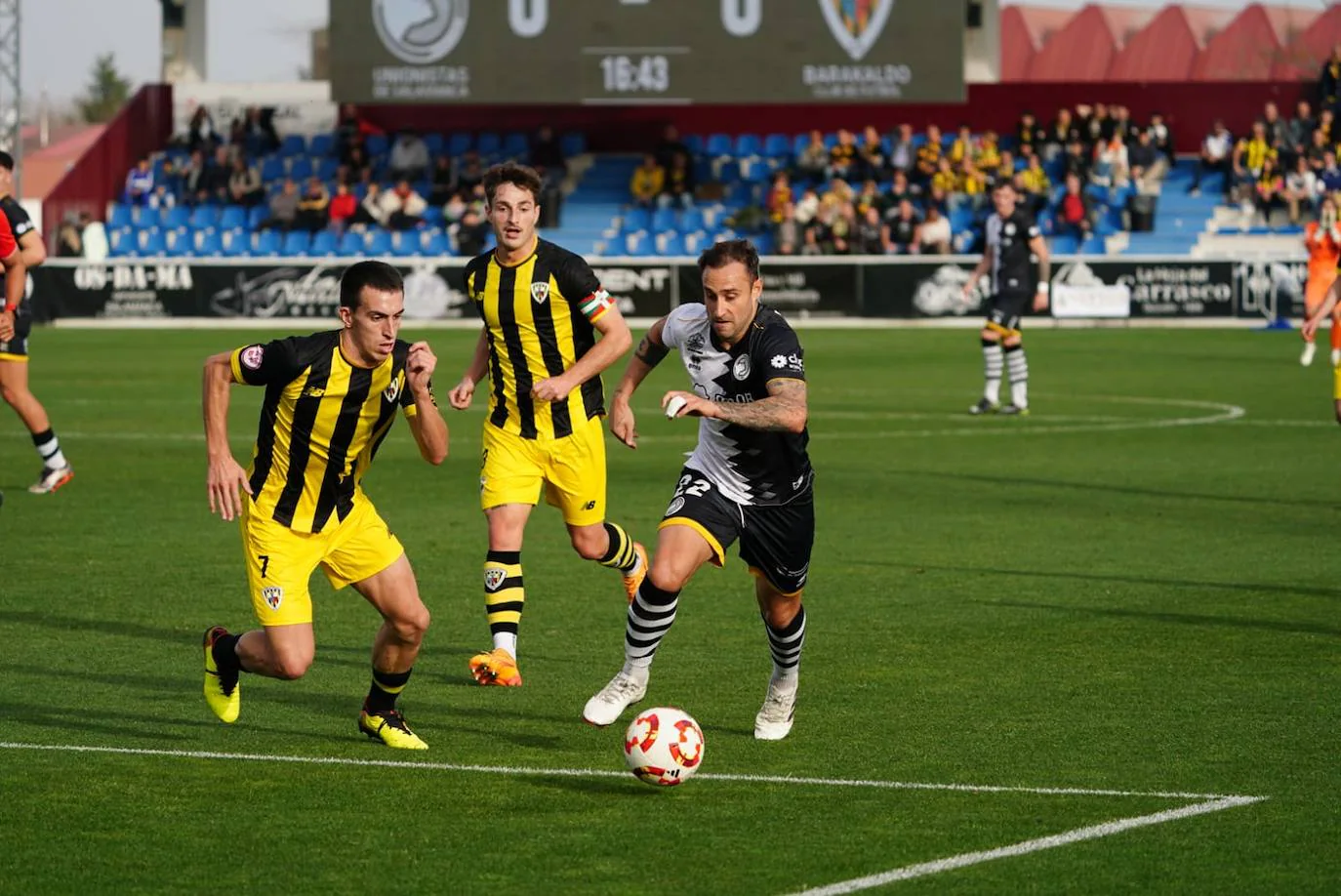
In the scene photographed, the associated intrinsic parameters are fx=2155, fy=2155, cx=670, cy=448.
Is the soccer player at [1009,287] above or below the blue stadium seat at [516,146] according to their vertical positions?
below

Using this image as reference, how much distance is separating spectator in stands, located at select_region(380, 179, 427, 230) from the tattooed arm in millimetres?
36151

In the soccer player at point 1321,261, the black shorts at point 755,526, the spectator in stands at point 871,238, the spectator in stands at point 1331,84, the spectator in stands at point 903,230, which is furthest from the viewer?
the spectator in stands at point 1331,84

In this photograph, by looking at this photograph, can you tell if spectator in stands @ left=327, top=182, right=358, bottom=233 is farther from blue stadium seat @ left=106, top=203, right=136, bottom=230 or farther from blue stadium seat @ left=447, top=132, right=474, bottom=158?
blue stadium seat @ left=106, top=203, right=136, bottom=230

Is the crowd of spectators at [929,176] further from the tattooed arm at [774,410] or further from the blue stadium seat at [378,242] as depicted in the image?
the tattooed arm at [774,410]

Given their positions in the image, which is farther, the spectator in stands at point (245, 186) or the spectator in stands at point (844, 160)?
the spectator in stands at point (245, 186)

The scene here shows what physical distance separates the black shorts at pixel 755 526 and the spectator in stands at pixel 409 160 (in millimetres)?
37706

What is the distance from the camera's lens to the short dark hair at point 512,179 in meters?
9.40

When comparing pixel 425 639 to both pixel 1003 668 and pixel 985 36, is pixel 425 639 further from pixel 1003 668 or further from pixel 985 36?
pixel 985 36

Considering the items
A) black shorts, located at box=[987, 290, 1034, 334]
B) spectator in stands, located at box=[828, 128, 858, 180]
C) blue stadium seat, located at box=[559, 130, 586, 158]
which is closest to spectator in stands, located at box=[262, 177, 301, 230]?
blue stadium seat, located at box=[559, 130, 586, 158]

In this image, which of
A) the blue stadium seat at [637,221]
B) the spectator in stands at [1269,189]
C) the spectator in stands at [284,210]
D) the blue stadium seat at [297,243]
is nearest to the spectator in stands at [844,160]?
the blue stadium seat at [637,221]

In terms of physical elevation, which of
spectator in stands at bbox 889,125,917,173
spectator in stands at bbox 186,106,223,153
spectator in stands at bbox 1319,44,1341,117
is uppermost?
spectator in stands at bbox 1319,44,1341,117

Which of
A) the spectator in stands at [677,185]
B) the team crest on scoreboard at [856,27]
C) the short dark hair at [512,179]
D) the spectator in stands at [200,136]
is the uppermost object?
the team crest on scoreboard at [856,27]

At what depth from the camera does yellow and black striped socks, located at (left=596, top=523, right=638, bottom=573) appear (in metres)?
10.2

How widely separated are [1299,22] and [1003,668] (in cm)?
6079
